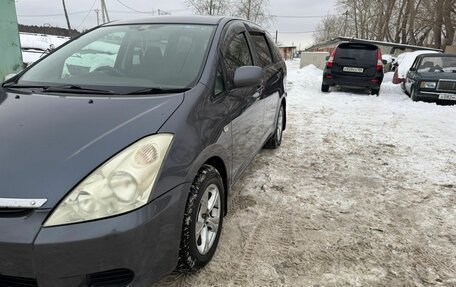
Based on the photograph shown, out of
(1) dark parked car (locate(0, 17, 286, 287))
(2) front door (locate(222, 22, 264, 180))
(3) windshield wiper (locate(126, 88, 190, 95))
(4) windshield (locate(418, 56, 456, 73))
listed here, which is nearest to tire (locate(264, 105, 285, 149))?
(2) front door (locate(222, 22, 264, 180))

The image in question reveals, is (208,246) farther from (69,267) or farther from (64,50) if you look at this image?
(64,50)

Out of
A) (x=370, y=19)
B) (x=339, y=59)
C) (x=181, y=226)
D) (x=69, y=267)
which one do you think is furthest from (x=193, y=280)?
(x=370, y=19)

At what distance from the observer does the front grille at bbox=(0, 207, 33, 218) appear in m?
1.72

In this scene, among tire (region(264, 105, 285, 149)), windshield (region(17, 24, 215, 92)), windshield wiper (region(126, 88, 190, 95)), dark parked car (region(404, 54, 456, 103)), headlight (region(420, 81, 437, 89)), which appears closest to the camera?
windshield wiper (region(126, 88, 190, 95))

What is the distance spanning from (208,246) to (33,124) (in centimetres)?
133

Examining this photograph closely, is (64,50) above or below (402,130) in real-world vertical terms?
above

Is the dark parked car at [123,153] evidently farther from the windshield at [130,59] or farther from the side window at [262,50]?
the side window at [262,50]

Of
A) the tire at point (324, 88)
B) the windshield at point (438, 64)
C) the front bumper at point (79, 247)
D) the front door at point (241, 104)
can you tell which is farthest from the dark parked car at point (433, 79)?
the front bumper at point (79, 247)

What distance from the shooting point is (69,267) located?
5.67ft

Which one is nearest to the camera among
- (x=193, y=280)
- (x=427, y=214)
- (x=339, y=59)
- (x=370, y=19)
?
(x=193, y=280)

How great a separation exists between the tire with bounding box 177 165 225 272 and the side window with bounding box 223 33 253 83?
0.88m

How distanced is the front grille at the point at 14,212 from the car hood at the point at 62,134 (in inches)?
2.4

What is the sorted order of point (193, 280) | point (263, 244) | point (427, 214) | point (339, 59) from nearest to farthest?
point (193, 280), point (263, 244), point (427, 214), point (339, 59)

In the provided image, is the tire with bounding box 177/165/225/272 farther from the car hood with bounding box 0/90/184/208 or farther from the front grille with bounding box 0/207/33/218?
the front grille with bounding box 0/207/33/218
